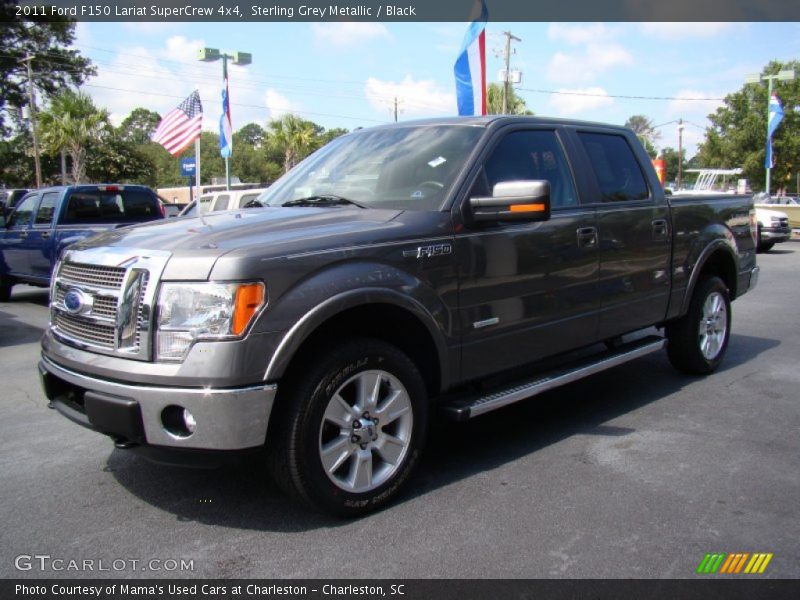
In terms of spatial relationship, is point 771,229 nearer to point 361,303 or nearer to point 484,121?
point 484,121

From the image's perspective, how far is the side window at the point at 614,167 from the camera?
16.2 feet

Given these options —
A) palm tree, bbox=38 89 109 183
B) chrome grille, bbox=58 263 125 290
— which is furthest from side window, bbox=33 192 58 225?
palm tree, bbox=38 89 109 183

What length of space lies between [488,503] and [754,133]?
45129mm

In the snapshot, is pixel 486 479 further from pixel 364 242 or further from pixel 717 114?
pixel 717 114

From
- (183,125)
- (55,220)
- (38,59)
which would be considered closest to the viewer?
(55,220)

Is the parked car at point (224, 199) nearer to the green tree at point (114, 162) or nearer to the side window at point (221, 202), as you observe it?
the side window at point (221, 202)

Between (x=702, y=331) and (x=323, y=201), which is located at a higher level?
(x=323, y=201)

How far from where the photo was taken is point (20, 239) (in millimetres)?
11148

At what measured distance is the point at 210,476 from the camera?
3.97m

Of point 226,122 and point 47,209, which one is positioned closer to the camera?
point 47,209

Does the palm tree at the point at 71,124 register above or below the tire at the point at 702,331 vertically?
above

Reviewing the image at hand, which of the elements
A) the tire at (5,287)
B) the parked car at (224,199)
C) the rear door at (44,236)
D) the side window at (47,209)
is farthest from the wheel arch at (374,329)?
the tire at (5,287)

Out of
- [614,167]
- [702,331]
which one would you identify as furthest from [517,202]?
[702,331]

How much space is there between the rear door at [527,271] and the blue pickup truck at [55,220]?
7.55 metres
